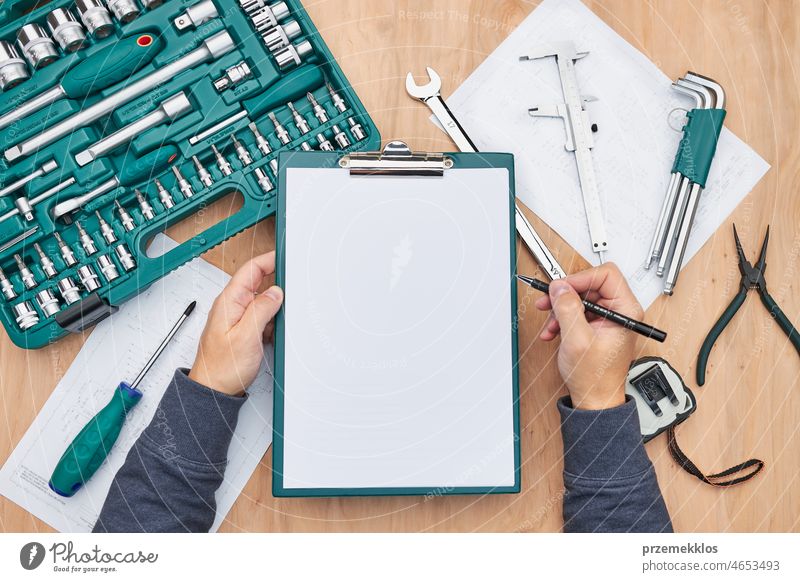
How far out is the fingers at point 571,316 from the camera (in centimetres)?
80

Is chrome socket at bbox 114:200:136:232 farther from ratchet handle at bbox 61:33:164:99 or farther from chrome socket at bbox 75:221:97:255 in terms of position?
ratchet handle at bbox 61:33:164:99

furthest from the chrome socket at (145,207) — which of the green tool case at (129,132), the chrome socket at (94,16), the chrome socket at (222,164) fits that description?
the chrome socket at (94,16)

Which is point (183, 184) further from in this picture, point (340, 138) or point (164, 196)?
point (340, 138)

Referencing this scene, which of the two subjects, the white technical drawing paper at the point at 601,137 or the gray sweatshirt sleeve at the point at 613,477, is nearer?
the gray sweatshirt sleeve at the point at 613,477

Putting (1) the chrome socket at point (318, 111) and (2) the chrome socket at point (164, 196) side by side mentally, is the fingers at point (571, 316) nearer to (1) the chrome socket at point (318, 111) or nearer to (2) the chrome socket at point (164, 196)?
(1) the chrome socket at point (318, 111)

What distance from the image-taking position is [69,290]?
84 cm

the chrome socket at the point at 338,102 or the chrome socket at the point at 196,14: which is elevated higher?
the chrome socket at the point at 196,14

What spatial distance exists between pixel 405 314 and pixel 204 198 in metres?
0.29

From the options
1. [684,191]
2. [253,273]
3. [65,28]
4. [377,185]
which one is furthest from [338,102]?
[684,191]

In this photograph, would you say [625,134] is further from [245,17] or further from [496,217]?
[245,17]

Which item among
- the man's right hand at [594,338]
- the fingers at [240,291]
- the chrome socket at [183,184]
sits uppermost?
the chrome socket at [183,184]

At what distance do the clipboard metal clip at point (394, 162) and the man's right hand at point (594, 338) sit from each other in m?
0.20

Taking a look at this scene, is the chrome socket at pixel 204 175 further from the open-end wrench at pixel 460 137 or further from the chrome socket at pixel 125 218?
the open-end wrench at pixel 460 137
